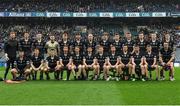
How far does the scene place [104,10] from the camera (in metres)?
44.6

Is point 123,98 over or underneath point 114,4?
underneath

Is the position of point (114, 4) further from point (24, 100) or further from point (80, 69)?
point (24, 100)

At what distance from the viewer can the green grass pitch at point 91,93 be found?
34.0 ft

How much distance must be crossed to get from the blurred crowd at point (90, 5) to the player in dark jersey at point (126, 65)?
29.1 m

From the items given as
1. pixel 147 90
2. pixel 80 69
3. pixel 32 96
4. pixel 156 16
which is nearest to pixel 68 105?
pixel 32 96

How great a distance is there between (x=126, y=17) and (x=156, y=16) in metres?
3.23

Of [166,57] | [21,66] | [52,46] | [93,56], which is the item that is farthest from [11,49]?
[166,57]

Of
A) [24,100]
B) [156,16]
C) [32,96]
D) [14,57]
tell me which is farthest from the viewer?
[156,16]

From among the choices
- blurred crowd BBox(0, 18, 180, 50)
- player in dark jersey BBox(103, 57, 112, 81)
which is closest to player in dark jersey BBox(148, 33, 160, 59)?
player in dark jersey BBox(103, 57, 112, 81)

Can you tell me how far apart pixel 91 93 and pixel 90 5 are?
34.8 metres

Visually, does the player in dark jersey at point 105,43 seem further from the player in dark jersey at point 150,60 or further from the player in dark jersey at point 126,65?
the player in dark jersey at point 150,60

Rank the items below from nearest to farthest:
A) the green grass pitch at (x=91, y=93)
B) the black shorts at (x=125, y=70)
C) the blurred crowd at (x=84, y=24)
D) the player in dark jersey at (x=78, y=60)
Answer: the green grass pitch at (x=91, y=93)
the black shorts at (x=125, y=70)
the player in dark jersey at (x=78, y=60)
the blurred crowd at (x=84, y=24)

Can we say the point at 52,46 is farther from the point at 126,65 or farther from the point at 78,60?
the point at 126,65

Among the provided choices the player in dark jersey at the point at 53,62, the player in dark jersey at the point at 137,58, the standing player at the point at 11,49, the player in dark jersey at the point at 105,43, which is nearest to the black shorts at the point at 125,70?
the player in dark jersey at the point at 137,58
